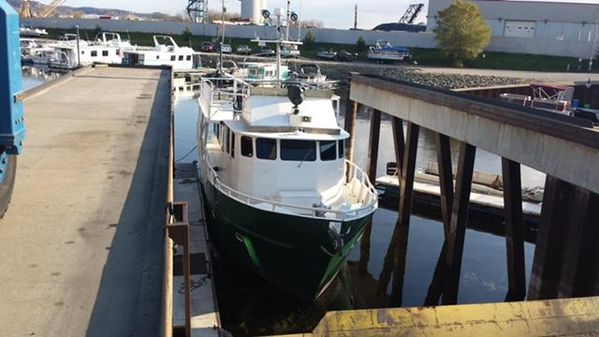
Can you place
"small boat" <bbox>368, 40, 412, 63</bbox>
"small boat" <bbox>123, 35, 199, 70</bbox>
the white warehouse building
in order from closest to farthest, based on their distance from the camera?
"small boat" <bbox>123, 35, 199, 70</bbox>, "small boat" <bbox>368, 40, 412, 63</bbox>, the white warehouse building

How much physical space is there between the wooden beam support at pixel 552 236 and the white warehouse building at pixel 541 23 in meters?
82.7

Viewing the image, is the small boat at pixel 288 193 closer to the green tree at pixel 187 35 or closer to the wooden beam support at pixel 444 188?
the wooden beam support at pixel 444 188

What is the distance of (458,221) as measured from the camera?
1453cm

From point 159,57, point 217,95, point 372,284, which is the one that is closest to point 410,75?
point 159,57

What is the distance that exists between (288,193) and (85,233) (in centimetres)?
621

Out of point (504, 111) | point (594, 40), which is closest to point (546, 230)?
point (504, 111)

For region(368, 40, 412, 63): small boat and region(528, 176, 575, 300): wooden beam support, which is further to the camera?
region(368, 40, 412, 63): small boat

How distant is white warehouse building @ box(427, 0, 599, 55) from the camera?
8388 cm

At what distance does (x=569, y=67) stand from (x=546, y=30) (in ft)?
45.7

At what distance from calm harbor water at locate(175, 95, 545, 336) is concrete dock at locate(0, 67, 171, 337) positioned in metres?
4.19

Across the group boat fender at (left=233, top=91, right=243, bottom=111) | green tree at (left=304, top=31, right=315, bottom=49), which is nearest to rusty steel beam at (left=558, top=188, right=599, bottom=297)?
boat fender at (left=233, top=91, right=243, bottom=111)

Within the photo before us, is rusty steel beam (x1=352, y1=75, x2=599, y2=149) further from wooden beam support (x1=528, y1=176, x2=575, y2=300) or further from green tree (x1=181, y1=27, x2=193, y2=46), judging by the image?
green tree (x1=181, y1=27, x2=193, y2=46)

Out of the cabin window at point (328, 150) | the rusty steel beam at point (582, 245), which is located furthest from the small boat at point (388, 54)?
the rusty steel beam at point (582, 245)

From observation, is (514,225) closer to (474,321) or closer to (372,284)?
(372,284)
